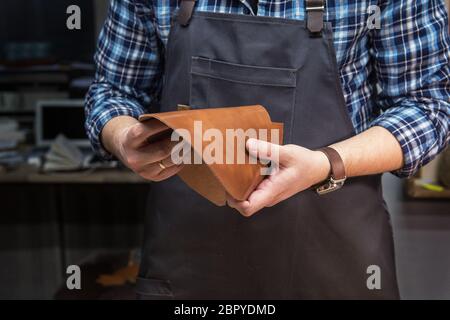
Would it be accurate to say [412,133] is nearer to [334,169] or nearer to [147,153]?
[334,169]

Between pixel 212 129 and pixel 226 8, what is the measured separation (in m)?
0.32

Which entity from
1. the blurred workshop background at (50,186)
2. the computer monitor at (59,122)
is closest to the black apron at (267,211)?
the blurred workshop background at (50,186)

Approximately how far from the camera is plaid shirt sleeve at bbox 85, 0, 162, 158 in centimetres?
99

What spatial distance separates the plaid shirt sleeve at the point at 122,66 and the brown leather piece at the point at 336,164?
1.24ft

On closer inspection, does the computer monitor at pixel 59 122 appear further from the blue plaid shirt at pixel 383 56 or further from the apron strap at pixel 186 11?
the apron strap at pixel 186 11

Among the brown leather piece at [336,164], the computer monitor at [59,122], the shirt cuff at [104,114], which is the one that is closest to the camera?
the brown leather piece at [336,164]

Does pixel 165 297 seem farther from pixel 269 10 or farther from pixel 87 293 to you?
pixel 87 293

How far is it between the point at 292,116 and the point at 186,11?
247 mm

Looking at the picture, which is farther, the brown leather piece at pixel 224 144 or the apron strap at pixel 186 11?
the apron strap at pixel 186 11

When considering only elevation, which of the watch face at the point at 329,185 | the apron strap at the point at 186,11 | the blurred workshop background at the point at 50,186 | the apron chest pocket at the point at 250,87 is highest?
the apron strap at the point at 186,11

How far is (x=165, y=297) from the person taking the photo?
0.99 meters

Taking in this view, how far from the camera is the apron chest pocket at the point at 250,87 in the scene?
0.86 m

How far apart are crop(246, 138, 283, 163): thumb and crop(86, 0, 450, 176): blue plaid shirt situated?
10.0 inches

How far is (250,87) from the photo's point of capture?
87cm
